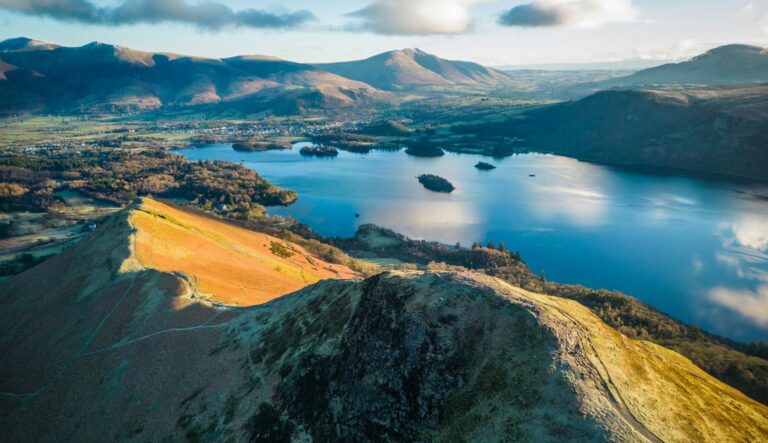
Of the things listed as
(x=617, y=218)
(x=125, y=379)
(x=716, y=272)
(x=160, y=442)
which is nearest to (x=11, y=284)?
(x=125, y=379)

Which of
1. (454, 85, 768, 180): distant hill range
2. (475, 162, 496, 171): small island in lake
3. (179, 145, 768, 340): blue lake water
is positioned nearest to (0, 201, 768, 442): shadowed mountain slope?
(179, 145, 768, 340): blue lake water

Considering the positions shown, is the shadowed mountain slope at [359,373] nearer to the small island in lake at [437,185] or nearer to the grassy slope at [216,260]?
the grassy slope at [216,260]

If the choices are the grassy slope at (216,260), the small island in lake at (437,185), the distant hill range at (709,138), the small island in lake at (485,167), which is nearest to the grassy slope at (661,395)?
the grassy slope at (216,260)

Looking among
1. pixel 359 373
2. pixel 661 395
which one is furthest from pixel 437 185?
pixel 661 395

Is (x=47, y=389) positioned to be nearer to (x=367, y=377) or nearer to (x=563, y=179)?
(x=367, y=377)

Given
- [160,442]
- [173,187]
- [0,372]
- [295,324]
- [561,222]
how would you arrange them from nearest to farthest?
[160,442], [295,324], [0,372], [561,222], [173,187]

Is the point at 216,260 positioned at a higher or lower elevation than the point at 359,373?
lower

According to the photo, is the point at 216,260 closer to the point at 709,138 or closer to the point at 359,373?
the point at 359,373
